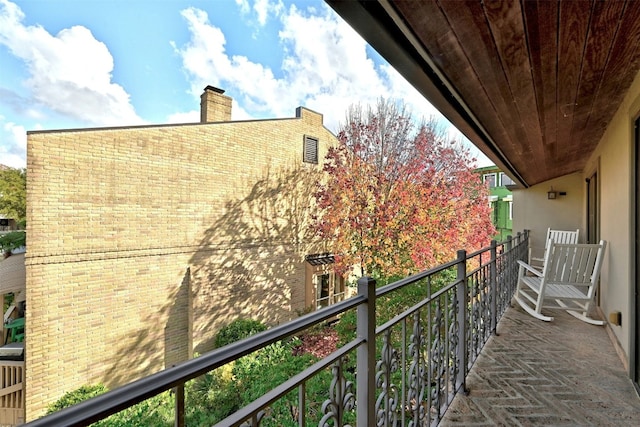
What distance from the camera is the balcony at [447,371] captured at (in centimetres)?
69

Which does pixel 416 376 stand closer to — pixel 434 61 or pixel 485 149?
pixel 434 61

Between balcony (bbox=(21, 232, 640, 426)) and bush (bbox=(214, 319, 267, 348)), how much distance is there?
3.11 metres

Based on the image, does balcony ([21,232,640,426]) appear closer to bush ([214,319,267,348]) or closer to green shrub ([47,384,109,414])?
bush ([214,319,267,348])

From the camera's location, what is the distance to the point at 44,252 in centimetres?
488

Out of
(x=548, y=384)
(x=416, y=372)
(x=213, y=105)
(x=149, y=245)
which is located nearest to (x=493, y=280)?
(x=548, y=384)

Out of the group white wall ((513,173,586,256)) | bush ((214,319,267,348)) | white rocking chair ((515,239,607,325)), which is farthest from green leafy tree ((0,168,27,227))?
white wall ((513,173,586,256))

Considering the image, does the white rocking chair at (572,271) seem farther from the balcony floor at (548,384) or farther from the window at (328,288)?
the window at (328,288)

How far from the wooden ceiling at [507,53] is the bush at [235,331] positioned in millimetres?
5846

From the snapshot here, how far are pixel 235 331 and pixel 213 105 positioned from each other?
5.39 meters

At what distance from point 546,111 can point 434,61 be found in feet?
5.23

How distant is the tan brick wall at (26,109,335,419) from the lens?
16.2 feet

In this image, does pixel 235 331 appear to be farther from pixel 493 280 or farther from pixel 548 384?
pixel 548 384

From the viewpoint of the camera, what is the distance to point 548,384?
2.20 metres

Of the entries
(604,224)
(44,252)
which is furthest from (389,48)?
(44,252)
